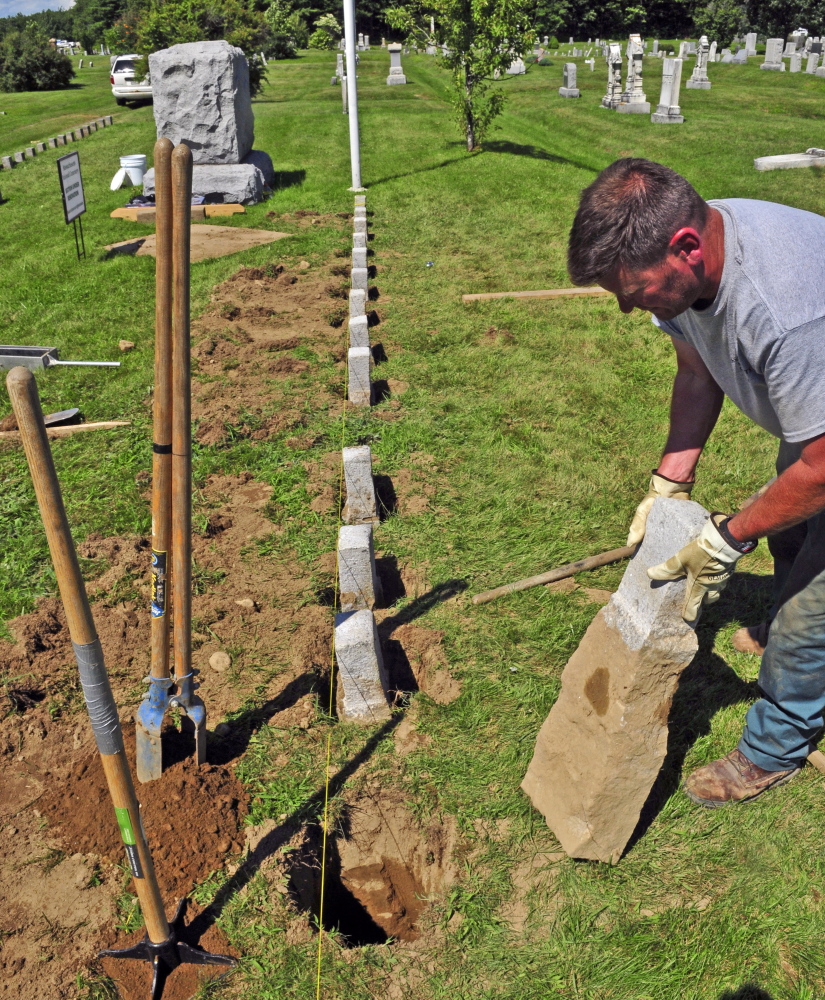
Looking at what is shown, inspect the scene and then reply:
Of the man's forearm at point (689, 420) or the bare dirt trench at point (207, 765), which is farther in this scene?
the man's forearm at point (689, 420)

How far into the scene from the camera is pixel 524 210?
12422 mm

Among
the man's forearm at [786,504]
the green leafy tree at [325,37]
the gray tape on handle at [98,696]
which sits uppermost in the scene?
the green leafy tree at [325,37]

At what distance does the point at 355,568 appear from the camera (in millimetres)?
4121

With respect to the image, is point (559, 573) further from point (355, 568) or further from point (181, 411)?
point (181, 411)

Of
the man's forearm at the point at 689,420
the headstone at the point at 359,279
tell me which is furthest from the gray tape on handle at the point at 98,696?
the headstone at the point at 359,279

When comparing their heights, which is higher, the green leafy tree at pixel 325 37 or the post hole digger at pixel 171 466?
the green leafy tree at pixel 325 37

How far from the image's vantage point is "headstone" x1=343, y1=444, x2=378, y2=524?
480cm

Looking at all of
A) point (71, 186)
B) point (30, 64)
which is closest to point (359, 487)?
point (71, 186)

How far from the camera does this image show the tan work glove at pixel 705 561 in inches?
100.0

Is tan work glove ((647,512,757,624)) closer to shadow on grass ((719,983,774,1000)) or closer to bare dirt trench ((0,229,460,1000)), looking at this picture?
shadow on grass ((719,983,774,1000))

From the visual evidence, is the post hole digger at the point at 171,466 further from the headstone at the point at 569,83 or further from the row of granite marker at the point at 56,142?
the headstone at the point at 569,83

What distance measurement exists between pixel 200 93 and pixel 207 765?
1213 centimetres

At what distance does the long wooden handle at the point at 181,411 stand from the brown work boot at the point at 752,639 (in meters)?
2.71

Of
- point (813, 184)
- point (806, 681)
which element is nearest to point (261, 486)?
point (806, 681)
